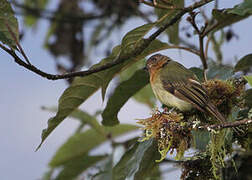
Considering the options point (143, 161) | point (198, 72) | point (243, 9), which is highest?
point (243, 9)

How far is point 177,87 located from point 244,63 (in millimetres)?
545

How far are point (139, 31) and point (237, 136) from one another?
923 mm

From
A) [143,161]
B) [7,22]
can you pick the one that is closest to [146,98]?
[143,161]

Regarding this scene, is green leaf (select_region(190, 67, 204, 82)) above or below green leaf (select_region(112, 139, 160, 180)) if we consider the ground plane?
above

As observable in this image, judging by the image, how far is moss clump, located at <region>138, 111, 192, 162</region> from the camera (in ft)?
7.07

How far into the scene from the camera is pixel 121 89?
3.27 m

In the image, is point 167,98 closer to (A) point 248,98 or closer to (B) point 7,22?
(A) point 248,98

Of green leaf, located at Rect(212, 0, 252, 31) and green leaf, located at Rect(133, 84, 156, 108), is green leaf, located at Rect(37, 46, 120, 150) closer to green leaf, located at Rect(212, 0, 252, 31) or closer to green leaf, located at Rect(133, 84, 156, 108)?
green leaf, located at Rect(212, 0, 252, 31)

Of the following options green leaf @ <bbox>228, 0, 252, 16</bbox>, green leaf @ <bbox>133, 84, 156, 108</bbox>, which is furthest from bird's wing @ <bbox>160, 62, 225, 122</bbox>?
green leaf @ <bbox>133, 84, 156, 108</bbox>

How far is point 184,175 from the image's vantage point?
8.10ft

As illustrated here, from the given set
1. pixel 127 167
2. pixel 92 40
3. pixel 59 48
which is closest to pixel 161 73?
pixel 127 167

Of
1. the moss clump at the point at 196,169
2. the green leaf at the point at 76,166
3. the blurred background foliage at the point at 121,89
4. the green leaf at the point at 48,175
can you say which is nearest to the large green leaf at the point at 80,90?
the blurred background foliage at the point at 121,89

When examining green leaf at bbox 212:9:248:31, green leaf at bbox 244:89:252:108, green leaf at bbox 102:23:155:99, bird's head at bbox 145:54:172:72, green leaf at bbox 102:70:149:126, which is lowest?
green leaf at bbox 244:89:252:108

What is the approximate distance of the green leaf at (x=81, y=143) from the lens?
14.0 ft
